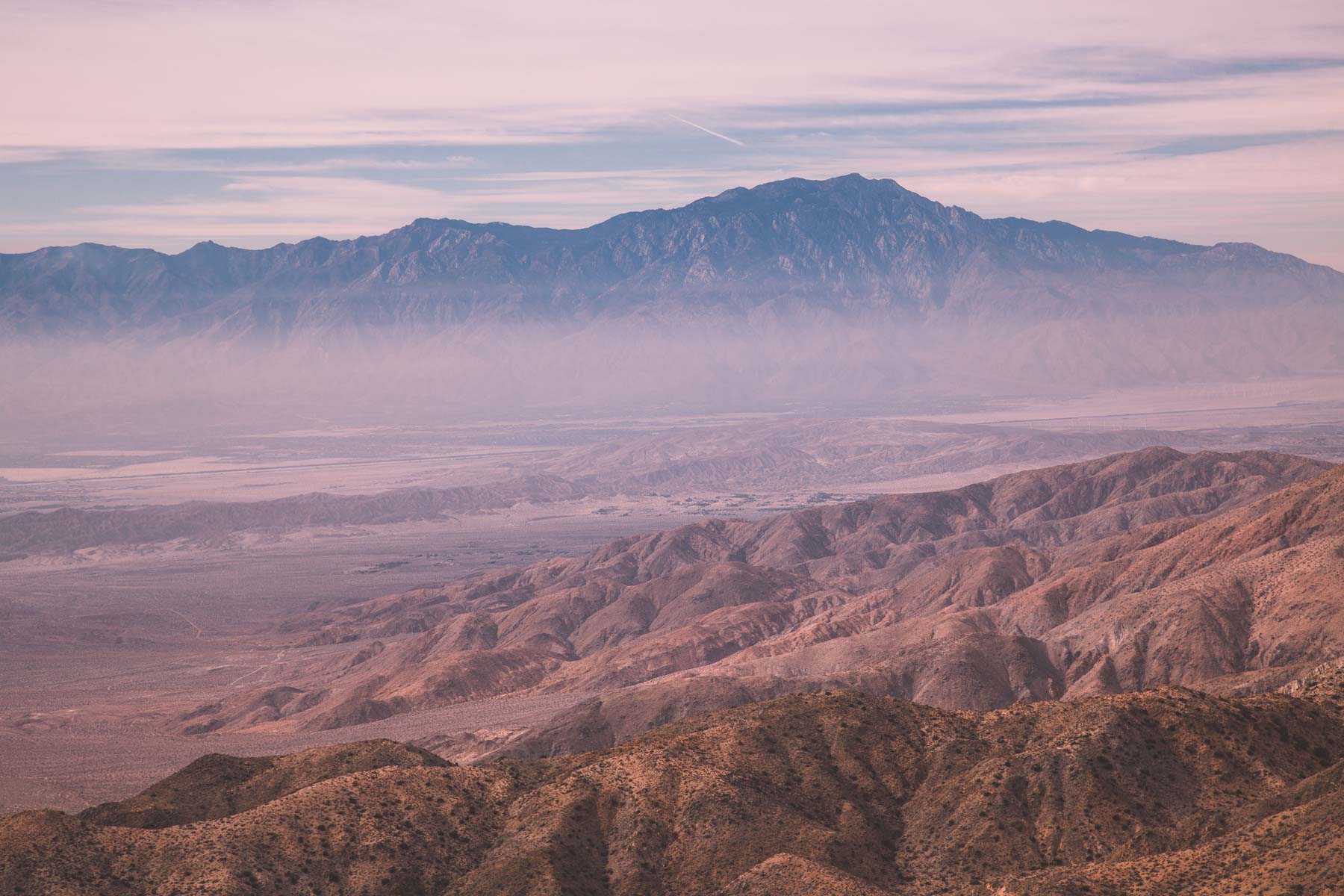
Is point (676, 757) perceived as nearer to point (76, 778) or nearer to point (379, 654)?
point (76, 778)

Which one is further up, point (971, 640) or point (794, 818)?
point (794, 818)

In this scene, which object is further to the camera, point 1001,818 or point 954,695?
point 954,695

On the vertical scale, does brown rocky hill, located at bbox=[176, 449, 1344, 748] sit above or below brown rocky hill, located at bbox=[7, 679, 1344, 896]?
below

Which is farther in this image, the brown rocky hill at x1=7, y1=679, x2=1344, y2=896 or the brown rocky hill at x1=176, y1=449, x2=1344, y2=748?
the brown rocky hill at x1=176, y1=449, x2=1344, y2=748

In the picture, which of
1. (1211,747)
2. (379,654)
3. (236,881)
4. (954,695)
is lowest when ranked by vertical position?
(379,654)

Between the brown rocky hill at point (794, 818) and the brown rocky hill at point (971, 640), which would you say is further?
the brown rocky hill at point (971, 640)

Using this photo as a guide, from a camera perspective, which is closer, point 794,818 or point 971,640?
point 794,818

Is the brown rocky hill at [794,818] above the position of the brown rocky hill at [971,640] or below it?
above

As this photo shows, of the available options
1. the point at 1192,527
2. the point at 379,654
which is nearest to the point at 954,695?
the point at 1192,527
